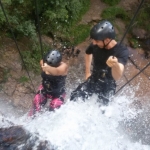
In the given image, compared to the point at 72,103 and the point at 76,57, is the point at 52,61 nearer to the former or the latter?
the point at 72,103

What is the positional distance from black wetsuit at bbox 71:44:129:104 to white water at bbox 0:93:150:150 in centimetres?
16

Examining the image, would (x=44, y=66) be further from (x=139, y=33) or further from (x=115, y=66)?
(x=139, y=33)

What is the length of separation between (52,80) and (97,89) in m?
0.62

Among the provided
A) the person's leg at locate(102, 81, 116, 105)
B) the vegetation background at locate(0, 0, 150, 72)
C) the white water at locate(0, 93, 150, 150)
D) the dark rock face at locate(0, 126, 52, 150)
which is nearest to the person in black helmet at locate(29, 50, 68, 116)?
the white water at locate(0, 93, 150, 150)

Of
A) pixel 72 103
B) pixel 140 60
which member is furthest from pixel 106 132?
pixel 140 60

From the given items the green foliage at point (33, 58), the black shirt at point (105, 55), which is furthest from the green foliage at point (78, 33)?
the black shirt at point (105, 55)

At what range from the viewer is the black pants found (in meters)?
3.64

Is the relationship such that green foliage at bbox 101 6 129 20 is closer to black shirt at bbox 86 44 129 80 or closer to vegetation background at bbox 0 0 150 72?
vegetation background at bbox 0 0 150 72

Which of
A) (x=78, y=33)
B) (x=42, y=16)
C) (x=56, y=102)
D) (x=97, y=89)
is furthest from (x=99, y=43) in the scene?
(x=78, y=33)

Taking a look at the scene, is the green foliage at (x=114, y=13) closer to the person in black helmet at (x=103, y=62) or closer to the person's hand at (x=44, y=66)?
the person in black helmet at (x=103, y=62)

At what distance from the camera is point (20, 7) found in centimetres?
624

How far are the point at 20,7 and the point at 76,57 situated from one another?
177 cm

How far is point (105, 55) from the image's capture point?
3309 mm

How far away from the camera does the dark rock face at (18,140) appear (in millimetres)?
3111
